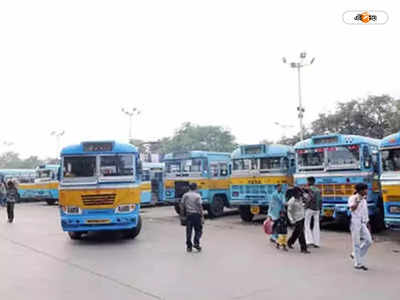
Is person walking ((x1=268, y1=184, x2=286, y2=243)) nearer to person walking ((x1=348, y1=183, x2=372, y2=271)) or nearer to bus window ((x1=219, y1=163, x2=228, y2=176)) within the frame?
person walking ((x1=348, y1=183, x2=372, y2=271))

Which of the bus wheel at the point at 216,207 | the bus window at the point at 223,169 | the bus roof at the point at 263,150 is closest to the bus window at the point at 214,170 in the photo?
the bus window at the point at 223,169

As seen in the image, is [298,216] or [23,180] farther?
[23,180]

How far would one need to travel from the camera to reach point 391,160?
35.4 ft

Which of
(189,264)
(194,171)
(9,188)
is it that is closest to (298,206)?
(189,264)

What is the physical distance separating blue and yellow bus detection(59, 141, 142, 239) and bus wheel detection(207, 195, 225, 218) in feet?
20.3

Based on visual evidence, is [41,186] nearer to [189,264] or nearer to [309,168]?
[309,168]

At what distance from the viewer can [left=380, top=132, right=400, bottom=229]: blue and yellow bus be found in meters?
10.2

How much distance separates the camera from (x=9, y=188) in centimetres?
1684

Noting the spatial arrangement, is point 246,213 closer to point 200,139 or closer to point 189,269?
point 189,269

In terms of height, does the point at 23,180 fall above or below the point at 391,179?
below

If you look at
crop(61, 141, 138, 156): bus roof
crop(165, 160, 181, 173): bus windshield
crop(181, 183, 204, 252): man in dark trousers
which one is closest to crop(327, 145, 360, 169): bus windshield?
crop(181, 183, 204, 252): man in dark trousers

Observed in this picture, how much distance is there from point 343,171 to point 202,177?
21.4 ft

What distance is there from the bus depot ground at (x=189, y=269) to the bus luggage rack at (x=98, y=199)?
1123mm

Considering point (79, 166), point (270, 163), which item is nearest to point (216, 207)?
point (270, 163)
